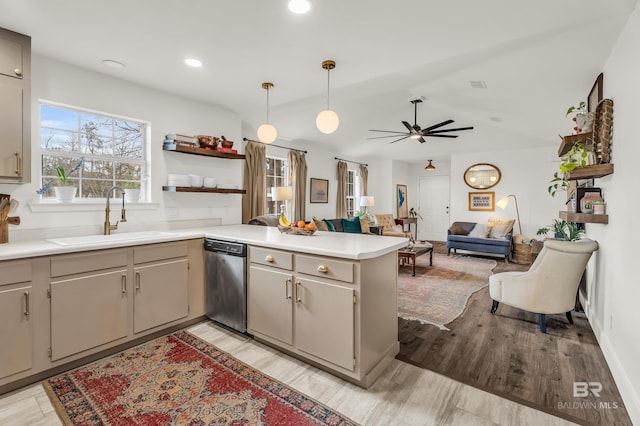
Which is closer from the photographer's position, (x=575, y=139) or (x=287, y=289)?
(x=287, y=289)

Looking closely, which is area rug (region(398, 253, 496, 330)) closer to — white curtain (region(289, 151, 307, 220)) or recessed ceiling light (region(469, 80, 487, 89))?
white curtain (region(289, 151, 307, 220))

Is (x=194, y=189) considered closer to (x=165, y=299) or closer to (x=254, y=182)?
(x=165, y=299)

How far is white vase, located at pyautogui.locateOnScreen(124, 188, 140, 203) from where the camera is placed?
315cm

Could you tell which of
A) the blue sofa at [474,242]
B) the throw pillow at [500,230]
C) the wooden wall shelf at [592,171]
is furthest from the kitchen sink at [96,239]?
the throw pillow at [500,230]

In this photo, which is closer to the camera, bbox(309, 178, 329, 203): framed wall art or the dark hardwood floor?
the dark hardwood floor

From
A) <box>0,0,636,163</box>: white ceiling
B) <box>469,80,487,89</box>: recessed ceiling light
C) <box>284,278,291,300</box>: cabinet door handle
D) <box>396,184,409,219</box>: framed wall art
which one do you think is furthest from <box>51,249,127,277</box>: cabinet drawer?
<box>396,184,409,219</box>: framed wall art

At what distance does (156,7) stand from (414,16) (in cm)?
173

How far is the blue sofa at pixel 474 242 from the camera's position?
6343 mm

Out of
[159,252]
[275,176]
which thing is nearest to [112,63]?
[159,252]

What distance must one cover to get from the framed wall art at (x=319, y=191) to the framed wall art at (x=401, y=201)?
295cm

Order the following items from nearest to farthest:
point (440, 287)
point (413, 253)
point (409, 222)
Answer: point (440, 287) → point (413, 253) → point (409, 222)

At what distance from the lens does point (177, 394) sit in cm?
201

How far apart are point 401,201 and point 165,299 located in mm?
7794

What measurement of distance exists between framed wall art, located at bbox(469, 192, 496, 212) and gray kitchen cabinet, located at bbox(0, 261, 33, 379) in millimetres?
8140
